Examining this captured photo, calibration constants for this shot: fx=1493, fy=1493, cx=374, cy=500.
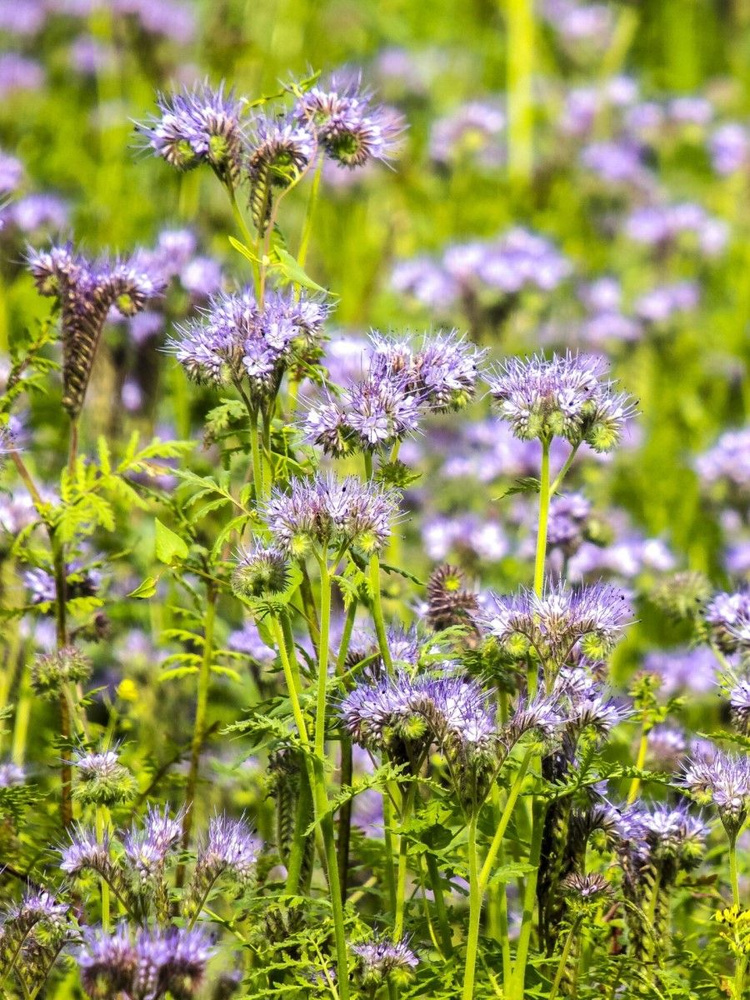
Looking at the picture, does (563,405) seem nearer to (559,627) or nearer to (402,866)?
(559,627)

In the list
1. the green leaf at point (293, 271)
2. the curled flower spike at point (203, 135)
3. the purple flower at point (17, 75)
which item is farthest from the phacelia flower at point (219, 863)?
the purple flower at point (17, 75)

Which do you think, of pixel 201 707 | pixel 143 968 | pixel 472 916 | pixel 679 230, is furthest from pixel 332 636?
pixel 679 230

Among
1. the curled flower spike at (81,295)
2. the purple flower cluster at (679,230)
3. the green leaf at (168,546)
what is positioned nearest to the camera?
the green leaf at (168,546)

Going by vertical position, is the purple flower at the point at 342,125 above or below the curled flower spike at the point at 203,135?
above

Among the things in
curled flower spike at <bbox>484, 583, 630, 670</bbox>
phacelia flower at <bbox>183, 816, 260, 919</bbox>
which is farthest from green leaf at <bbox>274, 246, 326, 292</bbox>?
phacelia flower at <bbox>183, 816, 260, 919</bbox>

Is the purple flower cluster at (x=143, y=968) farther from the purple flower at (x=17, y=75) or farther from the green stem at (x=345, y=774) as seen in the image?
the purple flower at (x=17, y=75)

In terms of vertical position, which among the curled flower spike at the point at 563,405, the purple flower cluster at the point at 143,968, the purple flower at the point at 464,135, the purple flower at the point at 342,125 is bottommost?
the purple flower cluster at the point at 143,968

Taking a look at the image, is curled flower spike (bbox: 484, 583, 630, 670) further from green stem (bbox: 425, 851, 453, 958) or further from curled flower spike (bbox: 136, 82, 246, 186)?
curled flower spike (bbox: 136, 82, 246, 186)
